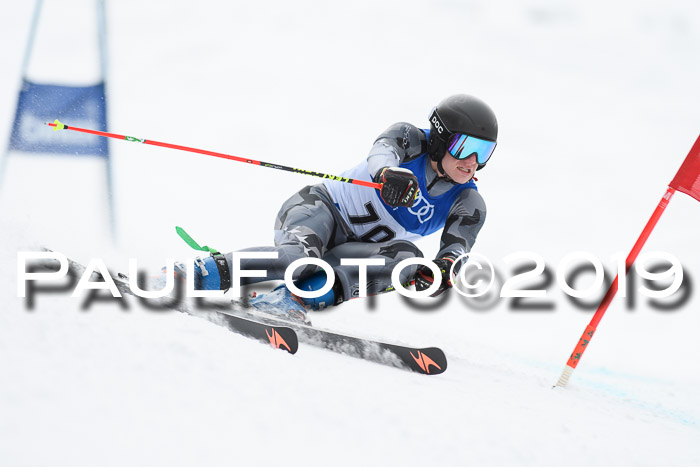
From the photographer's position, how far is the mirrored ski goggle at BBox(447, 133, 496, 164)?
2.50 metres

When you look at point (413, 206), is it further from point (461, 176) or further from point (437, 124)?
point (437, 124)

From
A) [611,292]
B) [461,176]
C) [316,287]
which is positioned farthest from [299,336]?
[611,292]

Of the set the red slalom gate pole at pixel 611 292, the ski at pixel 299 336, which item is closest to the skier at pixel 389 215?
the ski at pixel 299 336

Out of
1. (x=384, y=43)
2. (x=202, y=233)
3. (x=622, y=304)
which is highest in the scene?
(x=384, y=43)

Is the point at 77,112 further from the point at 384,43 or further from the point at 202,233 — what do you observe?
the point at 384,43

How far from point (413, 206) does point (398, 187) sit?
16.1 inches

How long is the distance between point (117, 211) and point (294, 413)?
182 inches

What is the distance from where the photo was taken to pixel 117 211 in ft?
17.8

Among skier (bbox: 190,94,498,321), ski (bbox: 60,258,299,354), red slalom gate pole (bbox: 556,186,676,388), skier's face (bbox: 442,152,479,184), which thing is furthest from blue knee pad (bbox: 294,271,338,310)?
red slalom gate pole (bbox: 556,186,676,388)

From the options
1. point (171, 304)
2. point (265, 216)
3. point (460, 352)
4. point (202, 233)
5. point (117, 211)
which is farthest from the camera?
point (265, 216)

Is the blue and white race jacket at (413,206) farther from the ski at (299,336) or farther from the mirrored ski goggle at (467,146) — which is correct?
the ski at (299,336)

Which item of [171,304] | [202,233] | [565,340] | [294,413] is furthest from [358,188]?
[202,233]

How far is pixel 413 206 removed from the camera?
2.71 metres

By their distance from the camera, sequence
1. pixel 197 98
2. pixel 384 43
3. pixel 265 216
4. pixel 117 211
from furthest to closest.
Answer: pixel 384 43, pixel 197 98, pixel 265 216, pixel 117 211
